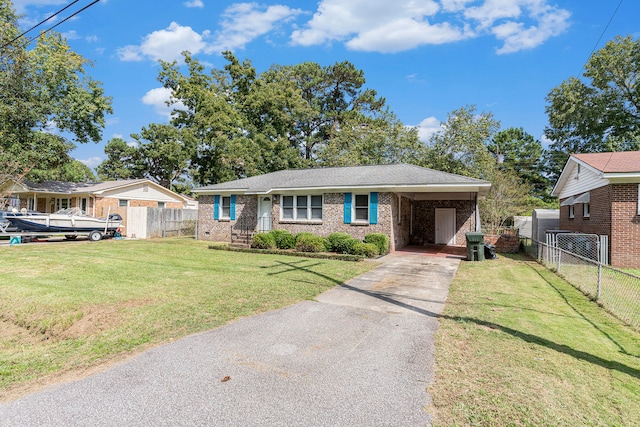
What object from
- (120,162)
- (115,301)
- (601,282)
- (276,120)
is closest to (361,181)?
(601,282)

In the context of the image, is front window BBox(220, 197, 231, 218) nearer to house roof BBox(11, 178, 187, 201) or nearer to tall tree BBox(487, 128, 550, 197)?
house roof BBox(11, 178, 187, 201)

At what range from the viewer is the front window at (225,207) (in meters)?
18.8

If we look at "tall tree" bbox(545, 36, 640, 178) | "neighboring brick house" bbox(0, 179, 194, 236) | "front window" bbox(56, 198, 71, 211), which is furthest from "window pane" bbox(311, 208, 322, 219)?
"tall tree" bbox(545, 36, 640, 178)

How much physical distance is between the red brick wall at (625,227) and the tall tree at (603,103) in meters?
22.0

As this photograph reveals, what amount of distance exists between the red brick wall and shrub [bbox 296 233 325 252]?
1022cm

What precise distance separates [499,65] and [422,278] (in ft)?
39.5

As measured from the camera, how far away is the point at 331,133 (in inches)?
1340

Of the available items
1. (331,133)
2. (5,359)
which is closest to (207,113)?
(331,133)

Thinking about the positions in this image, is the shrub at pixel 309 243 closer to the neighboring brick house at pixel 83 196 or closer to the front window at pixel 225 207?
the front window at pixel 225 207

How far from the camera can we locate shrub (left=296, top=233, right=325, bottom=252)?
13831mm

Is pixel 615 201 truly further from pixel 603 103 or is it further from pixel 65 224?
pixel 603 103

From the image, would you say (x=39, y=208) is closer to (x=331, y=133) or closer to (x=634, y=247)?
(x=331, y=133)

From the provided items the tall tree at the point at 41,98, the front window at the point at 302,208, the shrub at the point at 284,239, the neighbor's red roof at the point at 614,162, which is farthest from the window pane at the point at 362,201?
the tall tree at the point at 41,98

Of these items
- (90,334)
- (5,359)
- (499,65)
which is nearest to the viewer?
(5,359)
